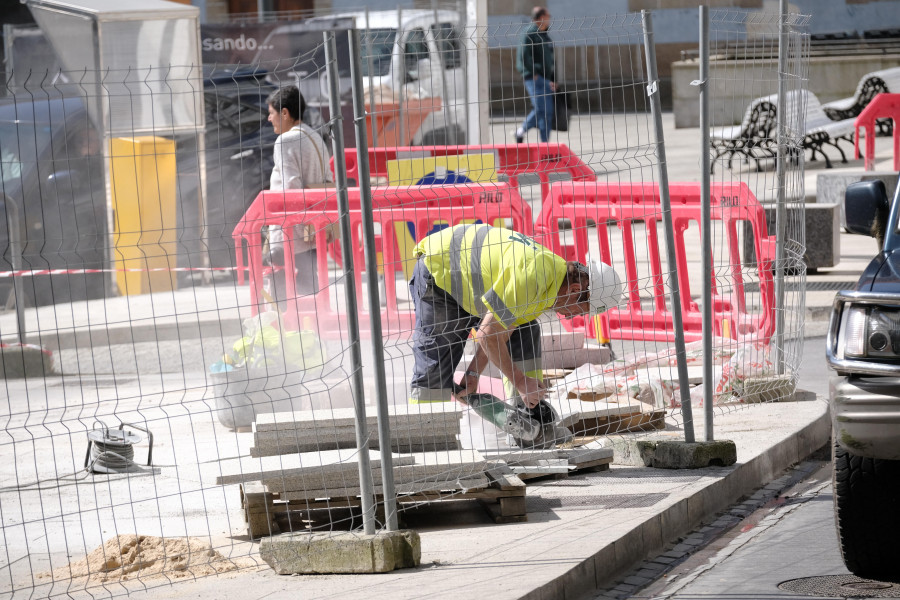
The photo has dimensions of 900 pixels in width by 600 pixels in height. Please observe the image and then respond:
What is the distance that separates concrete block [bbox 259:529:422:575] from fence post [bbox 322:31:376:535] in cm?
10

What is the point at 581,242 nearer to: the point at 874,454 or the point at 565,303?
the point at 565,303

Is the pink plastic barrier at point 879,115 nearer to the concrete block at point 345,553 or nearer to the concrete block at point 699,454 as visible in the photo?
the concrete block at point 699,454

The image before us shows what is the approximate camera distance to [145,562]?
5.25m

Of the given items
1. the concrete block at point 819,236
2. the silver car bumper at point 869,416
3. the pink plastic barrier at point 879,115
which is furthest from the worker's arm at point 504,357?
the pink plastic barrier at point 879,115

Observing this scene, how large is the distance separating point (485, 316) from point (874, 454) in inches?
98.5

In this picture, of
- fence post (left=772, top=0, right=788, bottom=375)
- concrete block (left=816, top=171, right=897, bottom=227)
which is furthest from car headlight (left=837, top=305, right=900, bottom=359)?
concrete block (left=816, top=171, right=897, bottom=227)

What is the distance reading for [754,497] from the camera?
6531 mm

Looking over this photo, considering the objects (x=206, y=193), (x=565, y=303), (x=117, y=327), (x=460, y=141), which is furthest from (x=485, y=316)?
(x=460, y=141)

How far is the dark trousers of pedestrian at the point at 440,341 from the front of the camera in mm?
6730

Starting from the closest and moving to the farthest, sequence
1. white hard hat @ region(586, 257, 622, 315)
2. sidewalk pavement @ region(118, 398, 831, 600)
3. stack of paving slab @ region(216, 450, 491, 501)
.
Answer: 1. sidewalk pavement @ region(118, 398, 831, 600)
2. stack of paving slab @ region(216, 450, 491, 501)
3. white hard hat @ region(586, 257, 622, 315)

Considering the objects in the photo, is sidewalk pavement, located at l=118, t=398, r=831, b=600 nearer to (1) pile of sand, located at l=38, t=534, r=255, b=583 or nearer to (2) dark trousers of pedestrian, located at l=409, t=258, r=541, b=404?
(1) pile of sand, located at l=38, t=534, r=255, b=583

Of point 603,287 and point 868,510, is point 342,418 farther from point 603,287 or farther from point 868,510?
point 868,510

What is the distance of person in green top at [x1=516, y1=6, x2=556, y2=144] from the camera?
267 inches

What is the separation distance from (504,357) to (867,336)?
2347mm
